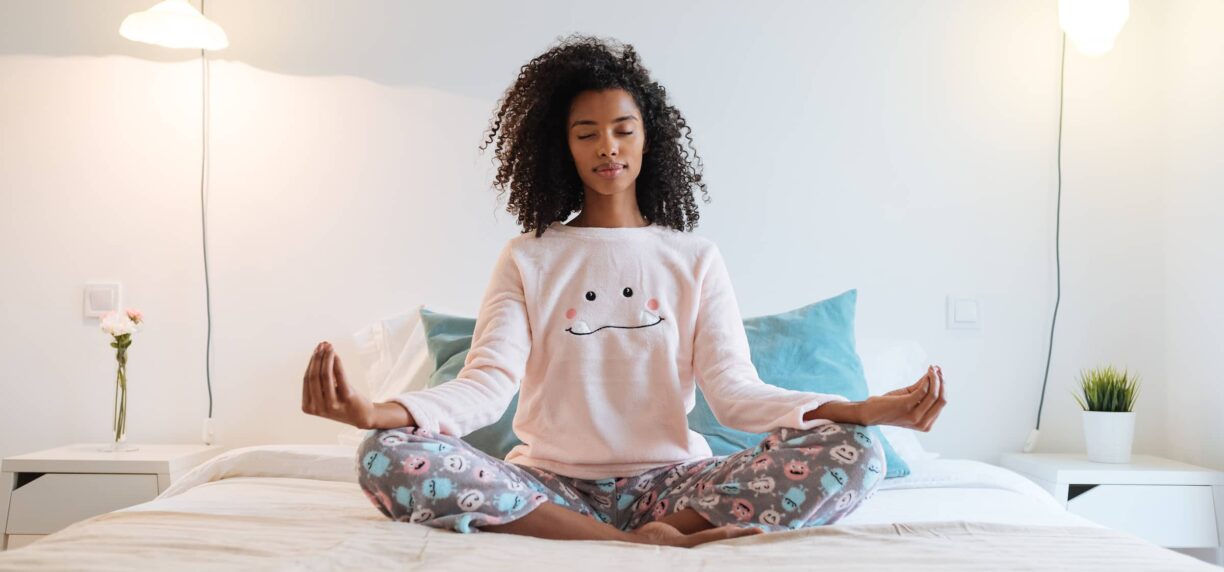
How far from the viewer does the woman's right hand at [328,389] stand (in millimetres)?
1376

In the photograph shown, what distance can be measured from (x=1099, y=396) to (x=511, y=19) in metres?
1.67

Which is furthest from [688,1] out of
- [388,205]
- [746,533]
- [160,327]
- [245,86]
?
[746,533]

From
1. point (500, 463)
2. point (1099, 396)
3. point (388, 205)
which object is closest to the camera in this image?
point (500, 463)

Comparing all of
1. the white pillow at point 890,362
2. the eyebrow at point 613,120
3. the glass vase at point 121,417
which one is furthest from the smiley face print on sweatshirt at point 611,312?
the glass vase at point 121,417

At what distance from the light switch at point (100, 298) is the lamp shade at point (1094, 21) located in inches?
94.5

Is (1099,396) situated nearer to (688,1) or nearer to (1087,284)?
(1087,284)

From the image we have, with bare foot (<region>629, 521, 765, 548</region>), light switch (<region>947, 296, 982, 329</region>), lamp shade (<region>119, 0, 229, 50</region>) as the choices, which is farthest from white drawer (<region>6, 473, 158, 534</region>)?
light switch (<region>947, 296, 982, 329</region>)

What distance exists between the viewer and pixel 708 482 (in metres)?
1.55

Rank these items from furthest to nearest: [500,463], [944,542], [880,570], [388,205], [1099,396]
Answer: [388,205]
[1099,396]
[500,463]
[944,542]
[880,570]

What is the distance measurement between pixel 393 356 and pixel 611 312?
0.96 meters

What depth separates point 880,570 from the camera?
3.84ft

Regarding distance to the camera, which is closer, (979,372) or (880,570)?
(880,570)

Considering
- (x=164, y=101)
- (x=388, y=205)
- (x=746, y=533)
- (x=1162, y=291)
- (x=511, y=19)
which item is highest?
(x=511, y=19)

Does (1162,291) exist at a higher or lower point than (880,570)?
higher
